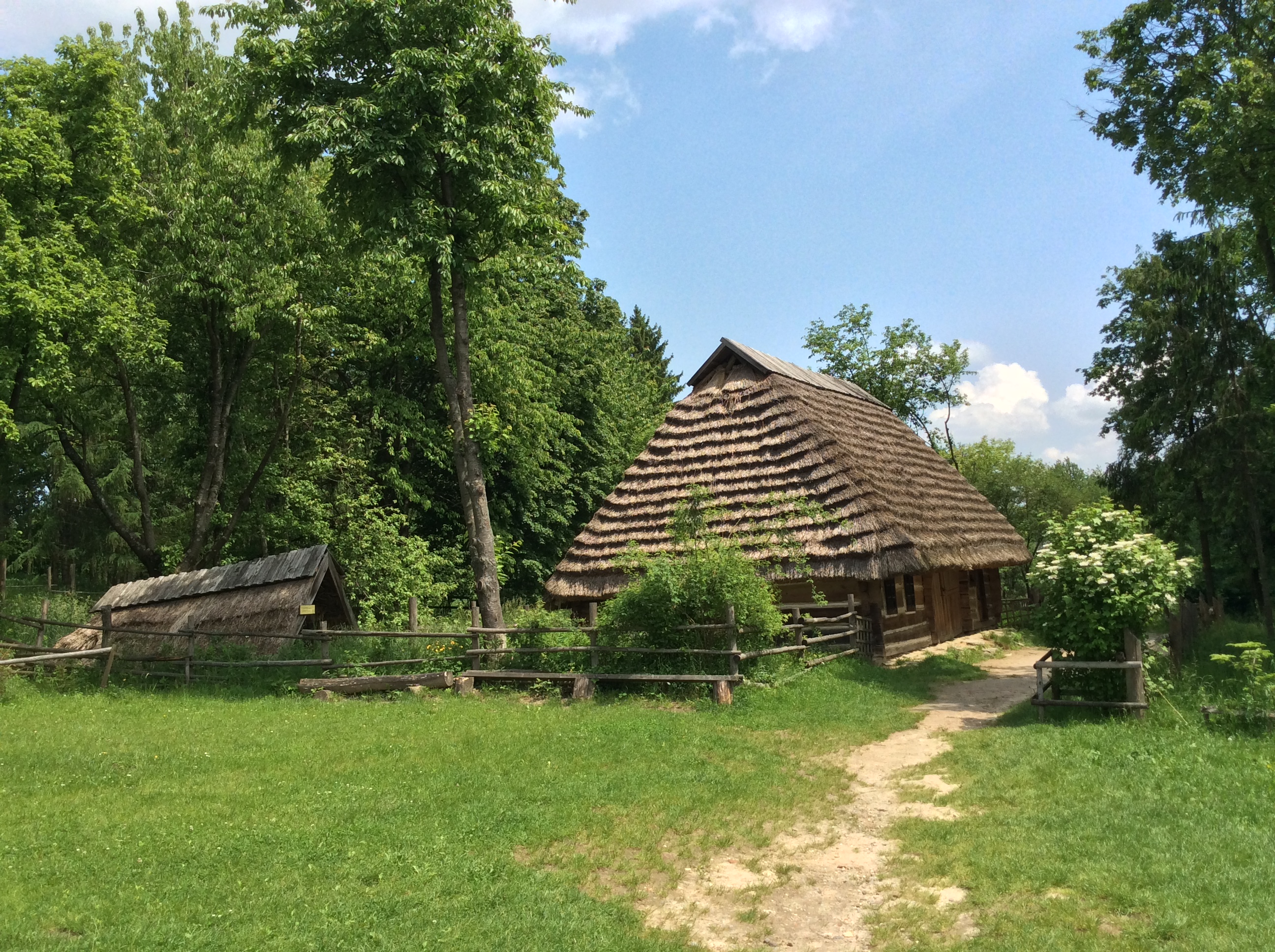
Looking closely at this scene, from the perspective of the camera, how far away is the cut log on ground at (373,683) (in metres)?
13.8

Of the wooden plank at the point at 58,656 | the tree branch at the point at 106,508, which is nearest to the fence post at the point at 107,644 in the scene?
the wooden plank at the point at 58,656

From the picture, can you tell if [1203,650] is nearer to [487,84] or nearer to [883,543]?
[883,543]

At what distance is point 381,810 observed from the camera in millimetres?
7625

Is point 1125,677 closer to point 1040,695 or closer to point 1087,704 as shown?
point 1087,704

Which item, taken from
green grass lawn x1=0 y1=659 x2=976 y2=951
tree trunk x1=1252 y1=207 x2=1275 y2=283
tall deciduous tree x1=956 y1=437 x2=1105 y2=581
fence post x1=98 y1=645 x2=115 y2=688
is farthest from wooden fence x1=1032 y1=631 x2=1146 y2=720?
tall deciduous tree x1=956 y1=437 x2=1105 y2=581

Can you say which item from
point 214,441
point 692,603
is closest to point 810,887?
point 692,603

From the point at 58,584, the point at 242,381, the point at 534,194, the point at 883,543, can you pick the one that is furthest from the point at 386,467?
the point at 58,584

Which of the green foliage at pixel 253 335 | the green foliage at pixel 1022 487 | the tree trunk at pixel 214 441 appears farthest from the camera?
the green foliage at pixel 1022 487

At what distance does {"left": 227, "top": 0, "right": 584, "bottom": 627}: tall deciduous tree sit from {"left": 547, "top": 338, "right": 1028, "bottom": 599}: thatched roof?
194 inches

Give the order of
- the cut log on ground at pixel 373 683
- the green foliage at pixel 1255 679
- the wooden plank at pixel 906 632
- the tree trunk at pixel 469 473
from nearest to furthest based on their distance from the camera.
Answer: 1. the green foliage at pixel 1255 679
2. the cut log on ground at pixel 373 683
3. the tree trunk at pixel 469 473
4. the wooden plank at pixel 906 632

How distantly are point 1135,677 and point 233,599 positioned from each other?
15.4m

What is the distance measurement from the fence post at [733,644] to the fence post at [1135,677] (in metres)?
5.03

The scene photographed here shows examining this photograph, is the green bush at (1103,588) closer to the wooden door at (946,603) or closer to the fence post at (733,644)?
the fence post at (733,644)

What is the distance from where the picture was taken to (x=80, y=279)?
16.3m
